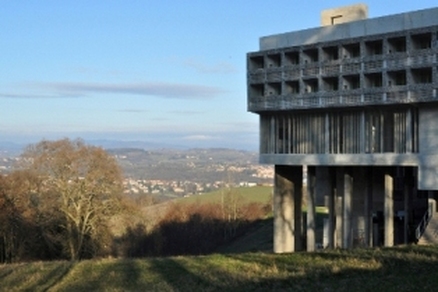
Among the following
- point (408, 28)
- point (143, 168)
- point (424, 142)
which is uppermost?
point (408, 28)

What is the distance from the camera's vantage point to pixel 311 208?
40250mm

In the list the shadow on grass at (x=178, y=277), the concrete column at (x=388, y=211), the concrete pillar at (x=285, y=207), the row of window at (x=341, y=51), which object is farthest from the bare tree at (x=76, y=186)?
the shadow on grass at (x=178, y=277)

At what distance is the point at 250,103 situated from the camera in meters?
38.3

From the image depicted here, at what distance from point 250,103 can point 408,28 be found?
1055 centimetres

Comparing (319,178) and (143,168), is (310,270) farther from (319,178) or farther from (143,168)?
(143,168)

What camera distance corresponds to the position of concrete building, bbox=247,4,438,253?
3173 centimetres

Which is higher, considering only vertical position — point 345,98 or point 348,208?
point 345,98

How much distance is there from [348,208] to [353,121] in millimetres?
5326

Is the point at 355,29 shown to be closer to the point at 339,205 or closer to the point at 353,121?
the point at 353,121

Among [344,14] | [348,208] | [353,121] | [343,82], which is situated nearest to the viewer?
[343,82]

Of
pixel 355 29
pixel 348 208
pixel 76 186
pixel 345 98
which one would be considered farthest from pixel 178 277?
pixel 76 186

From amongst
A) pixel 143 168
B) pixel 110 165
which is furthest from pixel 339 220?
pixel 143 168

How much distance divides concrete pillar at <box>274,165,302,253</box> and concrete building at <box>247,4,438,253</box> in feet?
0.21

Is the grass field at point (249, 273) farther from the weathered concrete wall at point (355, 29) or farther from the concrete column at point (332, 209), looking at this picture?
Result: the concrete column at point (332, 209)
